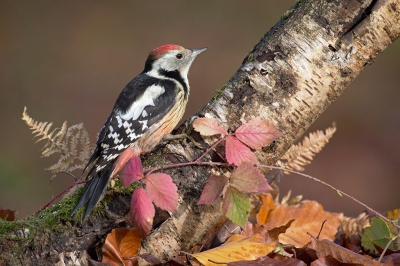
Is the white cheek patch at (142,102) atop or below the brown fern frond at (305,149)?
below

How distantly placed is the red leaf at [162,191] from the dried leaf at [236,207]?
179 millimetres

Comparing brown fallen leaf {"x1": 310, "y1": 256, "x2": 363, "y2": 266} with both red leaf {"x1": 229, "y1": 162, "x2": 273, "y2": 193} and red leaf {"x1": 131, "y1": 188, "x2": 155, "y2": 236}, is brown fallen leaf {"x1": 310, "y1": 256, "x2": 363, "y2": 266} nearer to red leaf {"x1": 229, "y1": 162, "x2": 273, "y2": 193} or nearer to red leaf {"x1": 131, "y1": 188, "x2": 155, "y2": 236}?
red leaf {"x1": 229, "y1": 162, "x2": 273, "y2": 193}

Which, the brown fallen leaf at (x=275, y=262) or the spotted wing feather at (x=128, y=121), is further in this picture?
the spotted wing feather at (x=128, y=121)

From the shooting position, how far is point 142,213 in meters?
1.69

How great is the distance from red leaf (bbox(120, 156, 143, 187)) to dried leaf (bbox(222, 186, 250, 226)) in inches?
12.6

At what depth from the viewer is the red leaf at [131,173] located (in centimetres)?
173

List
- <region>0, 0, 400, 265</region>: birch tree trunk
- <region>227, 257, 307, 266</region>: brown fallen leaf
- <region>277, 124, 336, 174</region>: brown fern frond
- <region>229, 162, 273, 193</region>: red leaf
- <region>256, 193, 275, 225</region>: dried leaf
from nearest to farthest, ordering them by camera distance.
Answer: <region>227, 257, 307, 266</region>: brown fallen leaf
<region>229, 162, 273, 193</region>: red leaf
<region>0, 0, 400, 265</region>: birch tree trunk
<region>256, 193, 275, 225</region>: dried leaf
<region>277, 124, 336, 174</region>: brown fern frond

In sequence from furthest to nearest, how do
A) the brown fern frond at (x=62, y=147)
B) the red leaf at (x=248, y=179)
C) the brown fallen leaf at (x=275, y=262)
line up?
1. the brown fern frond at (x=62, y=147)
2. the red leaf at (x=248, y=179)
3. the brown fallen leaf at (x=275, y=262)

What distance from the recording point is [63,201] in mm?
2105

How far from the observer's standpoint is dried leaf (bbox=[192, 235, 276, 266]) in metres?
1.68

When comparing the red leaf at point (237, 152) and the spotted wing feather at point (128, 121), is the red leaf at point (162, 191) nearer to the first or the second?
the red leaf at point (237, 152)

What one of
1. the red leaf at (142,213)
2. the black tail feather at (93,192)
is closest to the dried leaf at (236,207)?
the red leaf at (142,213)

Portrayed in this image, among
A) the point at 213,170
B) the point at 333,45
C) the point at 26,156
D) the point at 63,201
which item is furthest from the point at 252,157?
the point at 26,156

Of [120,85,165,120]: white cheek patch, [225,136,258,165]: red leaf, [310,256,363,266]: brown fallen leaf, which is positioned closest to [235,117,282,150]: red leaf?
[225,136,258,165]: red leaf
